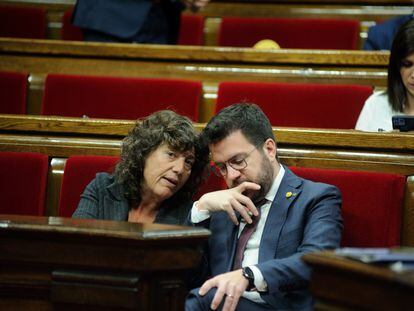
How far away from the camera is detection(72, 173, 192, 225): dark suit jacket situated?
88 cm

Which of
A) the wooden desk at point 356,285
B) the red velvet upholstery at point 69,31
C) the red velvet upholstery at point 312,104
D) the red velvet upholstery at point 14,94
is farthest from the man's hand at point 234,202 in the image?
the red velvet upholstery at point 69,31

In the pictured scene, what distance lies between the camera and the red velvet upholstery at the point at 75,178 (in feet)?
3.05

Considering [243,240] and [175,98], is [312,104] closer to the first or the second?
[175,98]

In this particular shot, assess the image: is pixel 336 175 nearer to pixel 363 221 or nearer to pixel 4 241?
pixel 363 221

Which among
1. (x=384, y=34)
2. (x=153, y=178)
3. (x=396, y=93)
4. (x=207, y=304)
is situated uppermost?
(x=384, y=34)

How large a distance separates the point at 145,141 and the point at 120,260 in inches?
13.7

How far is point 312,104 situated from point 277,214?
14.2 inches

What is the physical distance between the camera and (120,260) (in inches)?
22.4

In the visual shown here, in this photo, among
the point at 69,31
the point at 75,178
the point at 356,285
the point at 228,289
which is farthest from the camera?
the point at 69,31

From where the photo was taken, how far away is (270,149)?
2.74 feet

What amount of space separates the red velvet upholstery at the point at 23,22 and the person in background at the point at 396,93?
2.74 ft

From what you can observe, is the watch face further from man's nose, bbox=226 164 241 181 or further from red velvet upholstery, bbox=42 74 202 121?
red velvet upholstery, bbox=42 74 202 121

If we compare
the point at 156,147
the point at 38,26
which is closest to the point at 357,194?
the point at 156,147

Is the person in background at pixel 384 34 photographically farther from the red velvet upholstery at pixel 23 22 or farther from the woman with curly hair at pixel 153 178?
the red velvet upholstery at pixel 23 22
